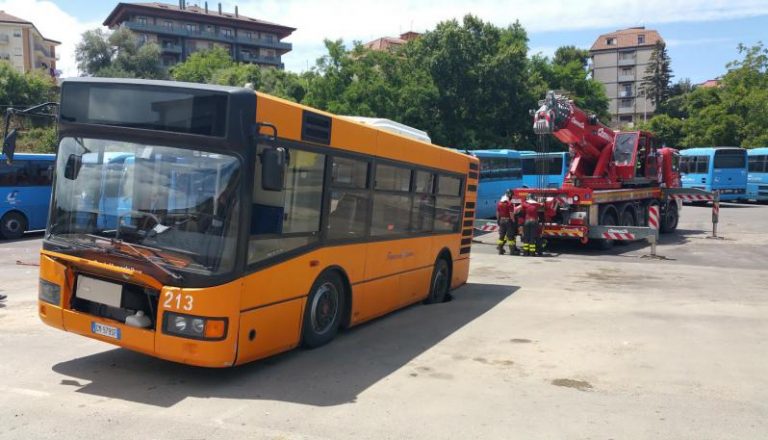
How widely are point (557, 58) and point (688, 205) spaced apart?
35017 millimetres

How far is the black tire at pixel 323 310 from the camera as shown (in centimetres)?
684

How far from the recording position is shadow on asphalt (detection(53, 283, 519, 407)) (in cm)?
553

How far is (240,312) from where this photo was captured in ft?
18.3

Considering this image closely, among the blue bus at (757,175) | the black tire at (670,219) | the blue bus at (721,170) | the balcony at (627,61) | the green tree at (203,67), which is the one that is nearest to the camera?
the black tire at (670,219)

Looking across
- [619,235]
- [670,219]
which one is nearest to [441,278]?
[619,235]

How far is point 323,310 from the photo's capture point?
23.5 feet

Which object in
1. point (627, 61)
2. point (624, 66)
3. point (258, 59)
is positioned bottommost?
point (258, 59)

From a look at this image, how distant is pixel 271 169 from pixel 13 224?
18.6 meters

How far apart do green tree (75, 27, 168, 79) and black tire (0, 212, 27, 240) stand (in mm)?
53015

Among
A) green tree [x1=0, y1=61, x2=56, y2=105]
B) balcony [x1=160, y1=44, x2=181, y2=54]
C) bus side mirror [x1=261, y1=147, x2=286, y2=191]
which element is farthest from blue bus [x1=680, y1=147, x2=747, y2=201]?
balcony [x1=160, y1=44, x2=181, y2=54]

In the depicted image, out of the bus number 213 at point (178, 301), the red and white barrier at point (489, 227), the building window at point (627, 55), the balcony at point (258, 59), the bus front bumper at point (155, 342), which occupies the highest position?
the building window at point (627, 55)

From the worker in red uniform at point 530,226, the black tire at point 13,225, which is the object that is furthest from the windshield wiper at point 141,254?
the black tire at point 13,225

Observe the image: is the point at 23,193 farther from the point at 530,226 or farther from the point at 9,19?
the point at 9,19

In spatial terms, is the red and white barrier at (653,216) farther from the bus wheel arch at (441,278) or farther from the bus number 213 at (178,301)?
the bus number 213 at (178,301)
